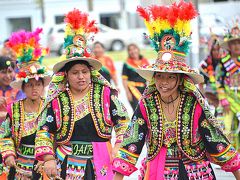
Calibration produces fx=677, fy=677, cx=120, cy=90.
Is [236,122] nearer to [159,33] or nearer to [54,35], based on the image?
[159,33]

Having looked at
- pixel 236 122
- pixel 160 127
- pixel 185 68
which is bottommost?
pixel 236 122

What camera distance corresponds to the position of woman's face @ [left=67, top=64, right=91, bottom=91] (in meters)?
5.52

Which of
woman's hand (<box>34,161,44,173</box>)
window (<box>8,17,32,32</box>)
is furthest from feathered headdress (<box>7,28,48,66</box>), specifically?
window (<box>8,17,32,32</box>)

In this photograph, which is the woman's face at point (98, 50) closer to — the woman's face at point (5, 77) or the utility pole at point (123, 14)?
the woman's face at point (5, 77)

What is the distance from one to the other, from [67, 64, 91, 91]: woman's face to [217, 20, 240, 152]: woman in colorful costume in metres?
3.67

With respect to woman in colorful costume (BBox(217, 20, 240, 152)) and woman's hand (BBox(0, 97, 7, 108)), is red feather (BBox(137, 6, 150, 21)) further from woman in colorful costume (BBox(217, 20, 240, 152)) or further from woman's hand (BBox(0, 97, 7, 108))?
woman in colorful costume (BBox(217, 20, 240, 152))

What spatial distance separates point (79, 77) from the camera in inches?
217

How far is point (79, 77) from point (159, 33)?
94 cm

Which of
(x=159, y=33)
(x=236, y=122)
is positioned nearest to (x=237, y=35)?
(x=236, y=122)

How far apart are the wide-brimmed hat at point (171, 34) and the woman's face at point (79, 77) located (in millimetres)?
730

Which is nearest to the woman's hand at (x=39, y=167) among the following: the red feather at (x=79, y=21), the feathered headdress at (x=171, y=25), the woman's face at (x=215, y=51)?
the red feather at (x=79, y=21)

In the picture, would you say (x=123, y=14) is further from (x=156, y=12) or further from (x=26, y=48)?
(x=156, y=12)

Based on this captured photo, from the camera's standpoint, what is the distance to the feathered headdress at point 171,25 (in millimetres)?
4773

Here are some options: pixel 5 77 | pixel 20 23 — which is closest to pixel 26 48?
pixel 5 77
